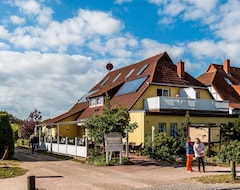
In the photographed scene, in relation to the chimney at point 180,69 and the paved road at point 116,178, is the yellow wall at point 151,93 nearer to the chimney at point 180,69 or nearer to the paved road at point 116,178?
the chimney at point 180,69

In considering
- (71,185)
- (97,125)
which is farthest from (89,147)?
(71,185)

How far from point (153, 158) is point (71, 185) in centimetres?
997

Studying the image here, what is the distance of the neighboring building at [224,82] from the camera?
42375 mm

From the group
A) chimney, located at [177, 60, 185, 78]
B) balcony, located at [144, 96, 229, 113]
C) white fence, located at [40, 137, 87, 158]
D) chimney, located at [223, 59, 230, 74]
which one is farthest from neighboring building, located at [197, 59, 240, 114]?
white fence, located at [40, 137, 87, 158]

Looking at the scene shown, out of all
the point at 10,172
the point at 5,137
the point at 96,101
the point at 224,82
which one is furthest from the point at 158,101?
the point at 224,82

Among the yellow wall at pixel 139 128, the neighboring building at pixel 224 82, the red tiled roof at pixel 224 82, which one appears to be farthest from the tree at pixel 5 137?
the red tiled roof at pixel 224 82

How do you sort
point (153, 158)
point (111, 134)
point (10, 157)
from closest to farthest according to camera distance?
point (111, 134)
point (153, 158)
point (10, 157)

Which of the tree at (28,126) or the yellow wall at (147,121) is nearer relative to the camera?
the yellow wall at (147,121)

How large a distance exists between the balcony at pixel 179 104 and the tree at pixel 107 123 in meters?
7.93

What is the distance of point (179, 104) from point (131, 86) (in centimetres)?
559

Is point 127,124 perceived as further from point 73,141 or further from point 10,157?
point 10,157

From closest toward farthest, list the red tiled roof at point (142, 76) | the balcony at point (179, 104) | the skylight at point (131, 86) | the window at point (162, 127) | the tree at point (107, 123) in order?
the tree at point (107, 123) < the window at point (162, 127) < the balcony at point (179, 104) < the red tiled roof at point (142, 76) < the skylight at point (131, 86)

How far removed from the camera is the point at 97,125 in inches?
828

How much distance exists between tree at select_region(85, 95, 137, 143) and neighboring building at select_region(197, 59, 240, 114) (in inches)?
812
